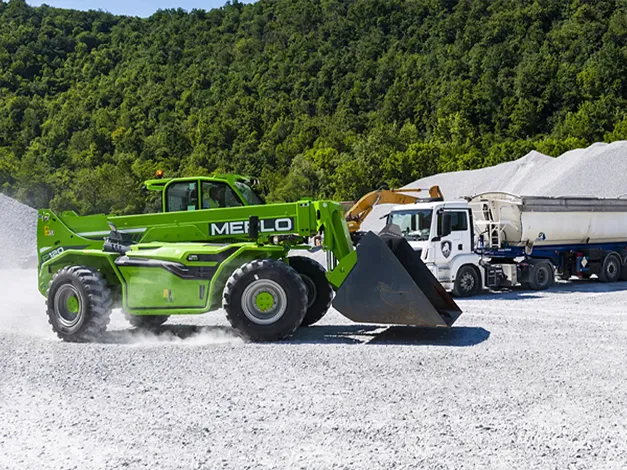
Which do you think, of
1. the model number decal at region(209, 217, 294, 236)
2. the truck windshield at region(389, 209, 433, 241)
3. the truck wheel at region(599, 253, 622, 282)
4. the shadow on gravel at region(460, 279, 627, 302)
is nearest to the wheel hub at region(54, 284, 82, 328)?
the model number decal at region(209, 217, 294, 236)

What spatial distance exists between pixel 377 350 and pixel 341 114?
104 meters

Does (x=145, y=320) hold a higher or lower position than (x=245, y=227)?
lower

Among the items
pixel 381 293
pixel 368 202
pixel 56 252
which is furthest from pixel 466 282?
pixel 56 252

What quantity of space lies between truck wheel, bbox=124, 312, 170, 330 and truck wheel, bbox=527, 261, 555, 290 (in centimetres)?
1075

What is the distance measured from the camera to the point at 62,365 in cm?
795

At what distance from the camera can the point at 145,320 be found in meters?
11.2

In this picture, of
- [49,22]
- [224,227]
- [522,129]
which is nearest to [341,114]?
[522,129]

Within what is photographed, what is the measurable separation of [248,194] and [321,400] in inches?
202

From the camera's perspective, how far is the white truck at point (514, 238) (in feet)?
52.7

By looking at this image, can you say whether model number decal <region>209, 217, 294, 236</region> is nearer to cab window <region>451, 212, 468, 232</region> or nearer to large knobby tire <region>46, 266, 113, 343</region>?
large knobby tire <region>46, 266, 113, 343</region>

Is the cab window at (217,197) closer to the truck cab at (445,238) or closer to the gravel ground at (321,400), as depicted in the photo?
the gravel ground at (321,400)

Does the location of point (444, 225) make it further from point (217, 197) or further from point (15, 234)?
point (15, 234)

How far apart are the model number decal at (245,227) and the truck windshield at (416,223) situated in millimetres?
6450

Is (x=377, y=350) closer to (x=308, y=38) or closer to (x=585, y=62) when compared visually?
(x=585, y=62)
